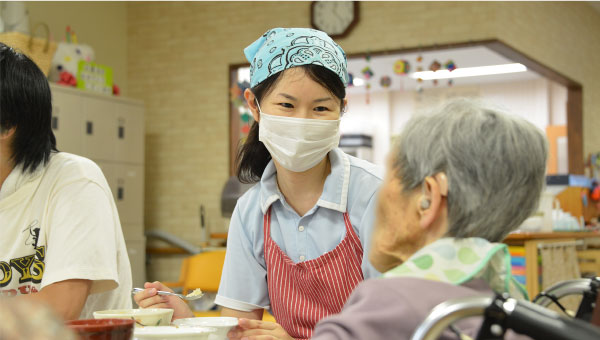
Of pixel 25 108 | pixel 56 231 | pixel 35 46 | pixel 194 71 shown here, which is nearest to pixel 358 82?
pixel 194 71

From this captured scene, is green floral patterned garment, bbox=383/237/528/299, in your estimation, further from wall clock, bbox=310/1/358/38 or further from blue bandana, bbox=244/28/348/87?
wall clock, bbox=310/1/358/38

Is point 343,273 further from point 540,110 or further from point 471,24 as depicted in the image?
point 540,110

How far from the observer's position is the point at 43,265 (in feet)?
5.55

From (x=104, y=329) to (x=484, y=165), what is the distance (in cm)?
59

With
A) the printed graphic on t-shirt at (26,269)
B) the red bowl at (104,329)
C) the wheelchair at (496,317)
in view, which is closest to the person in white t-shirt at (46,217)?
the printed graphic on t-shirt at (26,269)

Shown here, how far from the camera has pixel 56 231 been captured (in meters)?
1.67

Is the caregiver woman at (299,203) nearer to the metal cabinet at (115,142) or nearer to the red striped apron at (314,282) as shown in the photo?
the red striped apron at (314,282)

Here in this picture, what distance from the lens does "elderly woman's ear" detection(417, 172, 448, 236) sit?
1.00 m

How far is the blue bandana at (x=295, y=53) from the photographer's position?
5.68 ft

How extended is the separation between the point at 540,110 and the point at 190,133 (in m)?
6.27

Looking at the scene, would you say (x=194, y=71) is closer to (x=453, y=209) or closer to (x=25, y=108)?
(x=25, y=108)

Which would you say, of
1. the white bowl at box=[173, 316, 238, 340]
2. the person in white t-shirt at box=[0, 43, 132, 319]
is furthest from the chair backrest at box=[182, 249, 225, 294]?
the white bowl at box=[173, 316, 238, 340]

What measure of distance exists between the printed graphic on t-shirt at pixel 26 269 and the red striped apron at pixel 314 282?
1.93 ft

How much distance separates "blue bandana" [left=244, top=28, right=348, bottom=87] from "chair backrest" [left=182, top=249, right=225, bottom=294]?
221 centimetres
